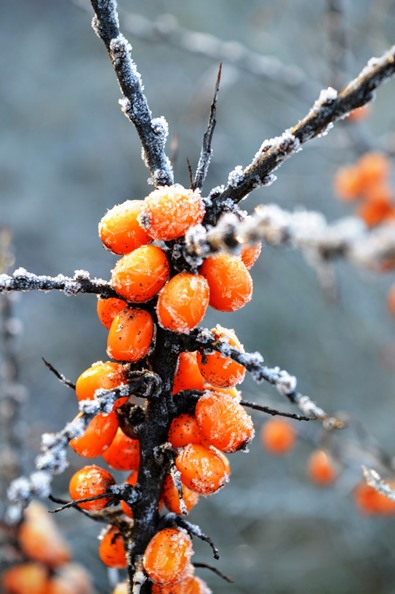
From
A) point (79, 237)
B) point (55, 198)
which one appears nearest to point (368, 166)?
point (79, 237)

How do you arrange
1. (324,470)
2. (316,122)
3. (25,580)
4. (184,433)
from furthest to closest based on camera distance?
1. (324,470)
2. (25,580)
3. (184,433)
4. (316,122)

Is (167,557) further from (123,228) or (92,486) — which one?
(123,228)

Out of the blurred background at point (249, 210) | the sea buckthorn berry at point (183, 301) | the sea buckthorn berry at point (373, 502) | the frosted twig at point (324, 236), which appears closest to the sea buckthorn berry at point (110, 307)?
the sea buckthorn berry at point (183, 301)

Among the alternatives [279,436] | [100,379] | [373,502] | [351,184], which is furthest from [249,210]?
[100,379]

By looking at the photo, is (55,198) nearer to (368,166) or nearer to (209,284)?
(368,166)

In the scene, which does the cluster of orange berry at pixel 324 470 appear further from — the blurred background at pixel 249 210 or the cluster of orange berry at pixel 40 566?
the cluster of orange berry at pixel 40 566
